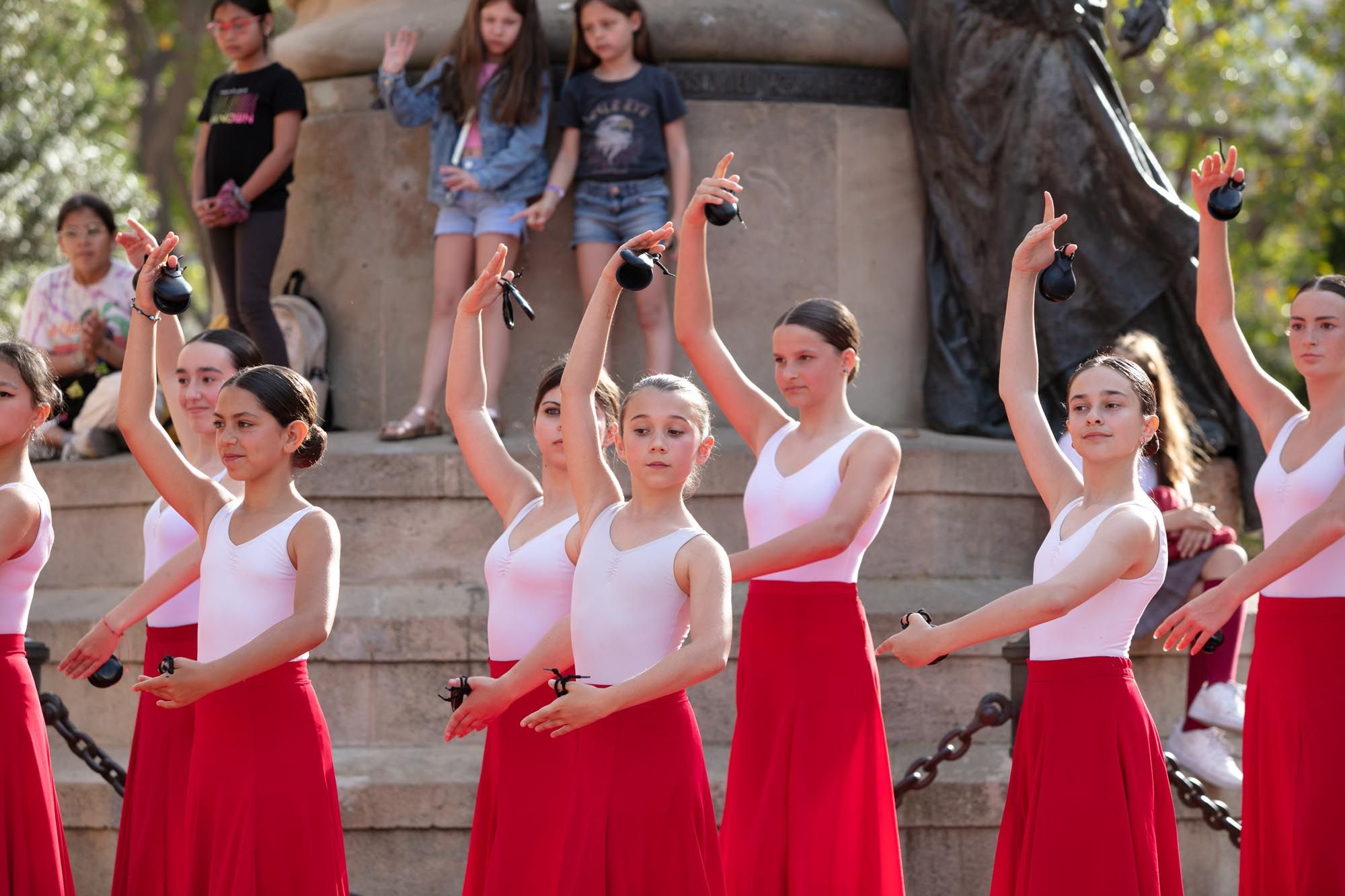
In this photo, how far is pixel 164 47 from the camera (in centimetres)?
2234

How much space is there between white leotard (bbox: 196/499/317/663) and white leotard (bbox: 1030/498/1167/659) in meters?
1.99

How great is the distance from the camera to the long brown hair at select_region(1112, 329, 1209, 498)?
6.26 m

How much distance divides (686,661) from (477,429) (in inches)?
58.0

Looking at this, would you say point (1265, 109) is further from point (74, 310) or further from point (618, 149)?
point (74, 310)

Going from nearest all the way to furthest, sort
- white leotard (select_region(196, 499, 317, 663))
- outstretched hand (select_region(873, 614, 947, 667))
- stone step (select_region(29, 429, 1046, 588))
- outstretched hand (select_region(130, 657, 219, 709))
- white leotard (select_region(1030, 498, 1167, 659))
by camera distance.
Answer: outstretched hand (select_region(873, 614, 947, 667))
outstretched hand (select_region(130, 657, 219, 709))
white leotard (select_region(1030, 498, 1167, 659))
white leotard (select_region(196, 499, 317, 663))
stone step (select_region(29, 429, 1046, 588))

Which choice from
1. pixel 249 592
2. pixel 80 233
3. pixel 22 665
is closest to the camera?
pixel 249 592

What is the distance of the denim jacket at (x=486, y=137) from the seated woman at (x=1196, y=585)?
105 inches

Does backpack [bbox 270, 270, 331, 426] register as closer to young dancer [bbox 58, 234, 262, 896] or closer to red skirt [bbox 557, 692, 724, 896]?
young dancer [bbox 58, 234, 262, 896]

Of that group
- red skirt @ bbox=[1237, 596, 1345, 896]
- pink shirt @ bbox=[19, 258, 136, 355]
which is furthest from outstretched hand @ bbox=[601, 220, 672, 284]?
pink shirt @ bbox=[19, 258, 136, 355]

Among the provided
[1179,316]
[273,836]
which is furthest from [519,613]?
[1179,316]

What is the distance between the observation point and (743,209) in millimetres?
8148

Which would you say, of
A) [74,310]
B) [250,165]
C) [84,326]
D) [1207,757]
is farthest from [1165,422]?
[74,310]

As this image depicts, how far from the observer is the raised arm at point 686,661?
3.99 m

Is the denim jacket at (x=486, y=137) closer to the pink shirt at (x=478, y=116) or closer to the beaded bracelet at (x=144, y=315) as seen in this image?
the pink shirt at (x=478, y=116)
